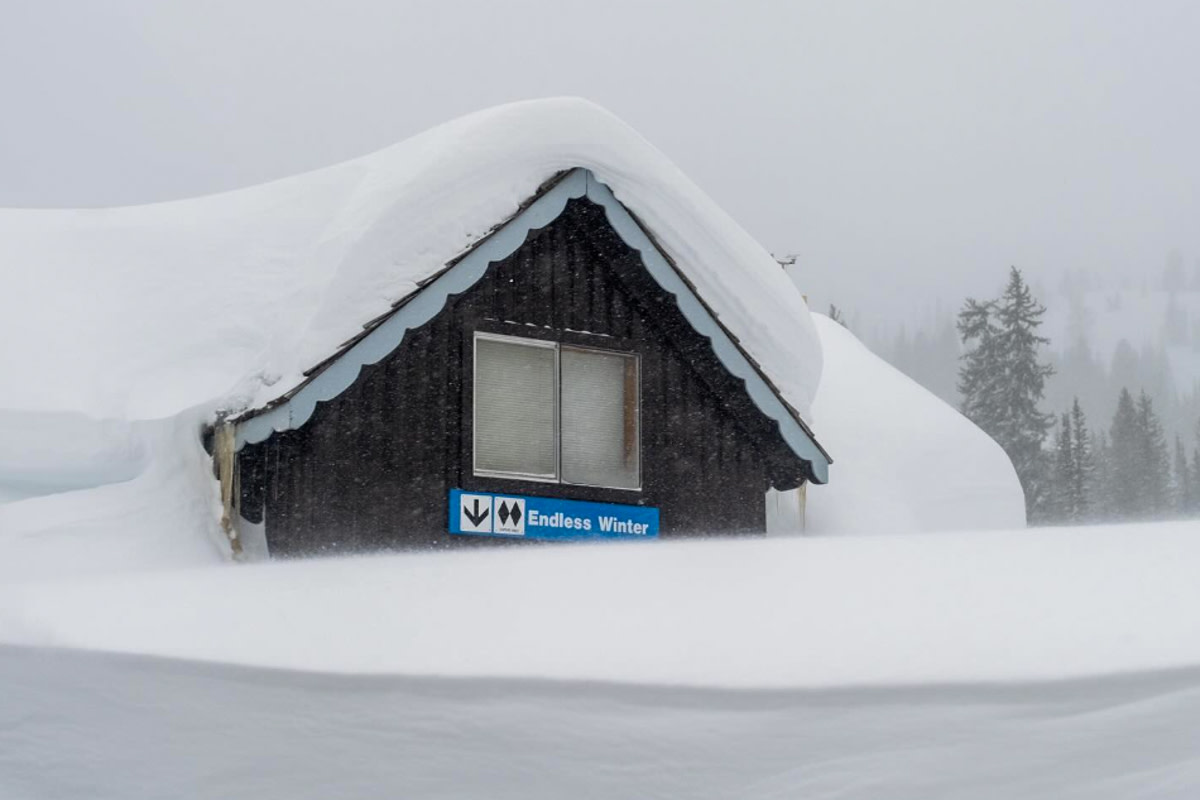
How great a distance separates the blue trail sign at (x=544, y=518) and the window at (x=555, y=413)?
0.64 ft

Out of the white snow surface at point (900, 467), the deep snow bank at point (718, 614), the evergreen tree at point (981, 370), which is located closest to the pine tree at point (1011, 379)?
the evergreen tree at point (981, 370)

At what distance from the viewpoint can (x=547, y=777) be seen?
4.84m

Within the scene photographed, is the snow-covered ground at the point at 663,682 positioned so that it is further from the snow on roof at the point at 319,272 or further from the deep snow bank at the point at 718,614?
the snow on roof at the point at 319,272

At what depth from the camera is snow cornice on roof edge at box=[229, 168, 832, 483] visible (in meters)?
9.30

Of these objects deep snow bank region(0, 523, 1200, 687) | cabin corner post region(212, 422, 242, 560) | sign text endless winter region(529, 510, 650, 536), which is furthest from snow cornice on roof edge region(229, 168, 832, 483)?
deep snow bank region(0, 523, 1200, 687)

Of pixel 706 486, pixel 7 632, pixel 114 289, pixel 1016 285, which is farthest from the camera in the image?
pixel 1016 285

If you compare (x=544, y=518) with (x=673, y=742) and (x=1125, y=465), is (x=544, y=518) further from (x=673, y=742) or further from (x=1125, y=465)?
(x=1125, y=465)

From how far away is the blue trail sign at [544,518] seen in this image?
10.1 metres

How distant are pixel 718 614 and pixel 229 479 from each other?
5207mm

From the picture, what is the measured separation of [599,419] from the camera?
11.0m

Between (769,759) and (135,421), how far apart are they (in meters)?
7.01

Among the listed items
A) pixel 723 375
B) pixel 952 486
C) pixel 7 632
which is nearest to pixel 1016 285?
pixel 952 486

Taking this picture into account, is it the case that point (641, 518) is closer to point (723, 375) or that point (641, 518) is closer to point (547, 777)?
point (723, 375)

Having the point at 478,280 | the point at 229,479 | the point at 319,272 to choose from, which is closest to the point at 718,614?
the point at 229,479
